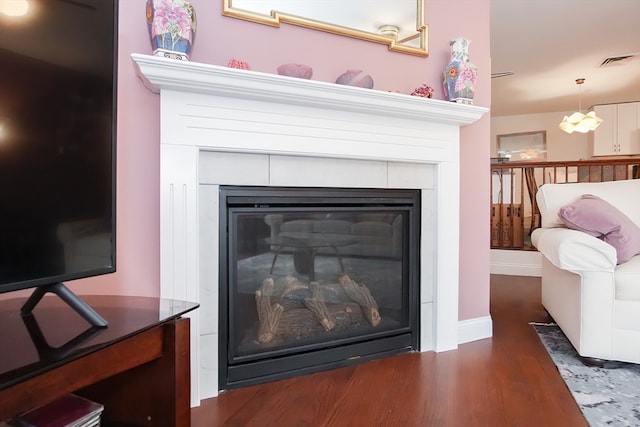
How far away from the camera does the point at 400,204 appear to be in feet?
6.61

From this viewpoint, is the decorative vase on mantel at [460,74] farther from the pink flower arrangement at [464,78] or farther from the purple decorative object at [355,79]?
the purple decorative object at [355,79]

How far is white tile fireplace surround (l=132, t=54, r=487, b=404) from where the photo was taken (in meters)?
1.46

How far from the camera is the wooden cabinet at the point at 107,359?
70 centimetres

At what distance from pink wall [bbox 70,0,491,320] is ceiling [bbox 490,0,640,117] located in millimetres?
1452

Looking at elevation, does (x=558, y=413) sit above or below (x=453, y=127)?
below

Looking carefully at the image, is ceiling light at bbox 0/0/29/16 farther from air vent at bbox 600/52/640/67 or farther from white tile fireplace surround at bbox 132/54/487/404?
air vent at bbox 600/52/640/67

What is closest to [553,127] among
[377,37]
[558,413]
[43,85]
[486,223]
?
[486,223]

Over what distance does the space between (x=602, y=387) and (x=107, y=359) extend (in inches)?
73.5

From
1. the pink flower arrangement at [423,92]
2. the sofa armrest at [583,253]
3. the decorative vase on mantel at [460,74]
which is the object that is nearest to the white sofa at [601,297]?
the sofa armrest at [583,253]

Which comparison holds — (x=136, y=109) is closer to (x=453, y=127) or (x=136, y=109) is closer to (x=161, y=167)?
(x=161, y=167)

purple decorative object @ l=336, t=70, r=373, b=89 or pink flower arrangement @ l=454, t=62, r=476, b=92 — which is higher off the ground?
pink flower arrangement @ l=454, t=62, r=476, b=92

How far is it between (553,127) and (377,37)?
21.0 ft

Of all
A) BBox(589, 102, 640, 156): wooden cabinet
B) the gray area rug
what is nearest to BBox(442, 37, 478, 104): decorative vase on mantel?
the gray area rug

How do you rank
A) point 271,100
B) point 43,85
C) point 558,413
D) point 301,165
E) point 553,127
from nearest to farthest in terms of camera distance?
point 43,85, point 558,413, point 271,100, point 301,165, point 553,127
